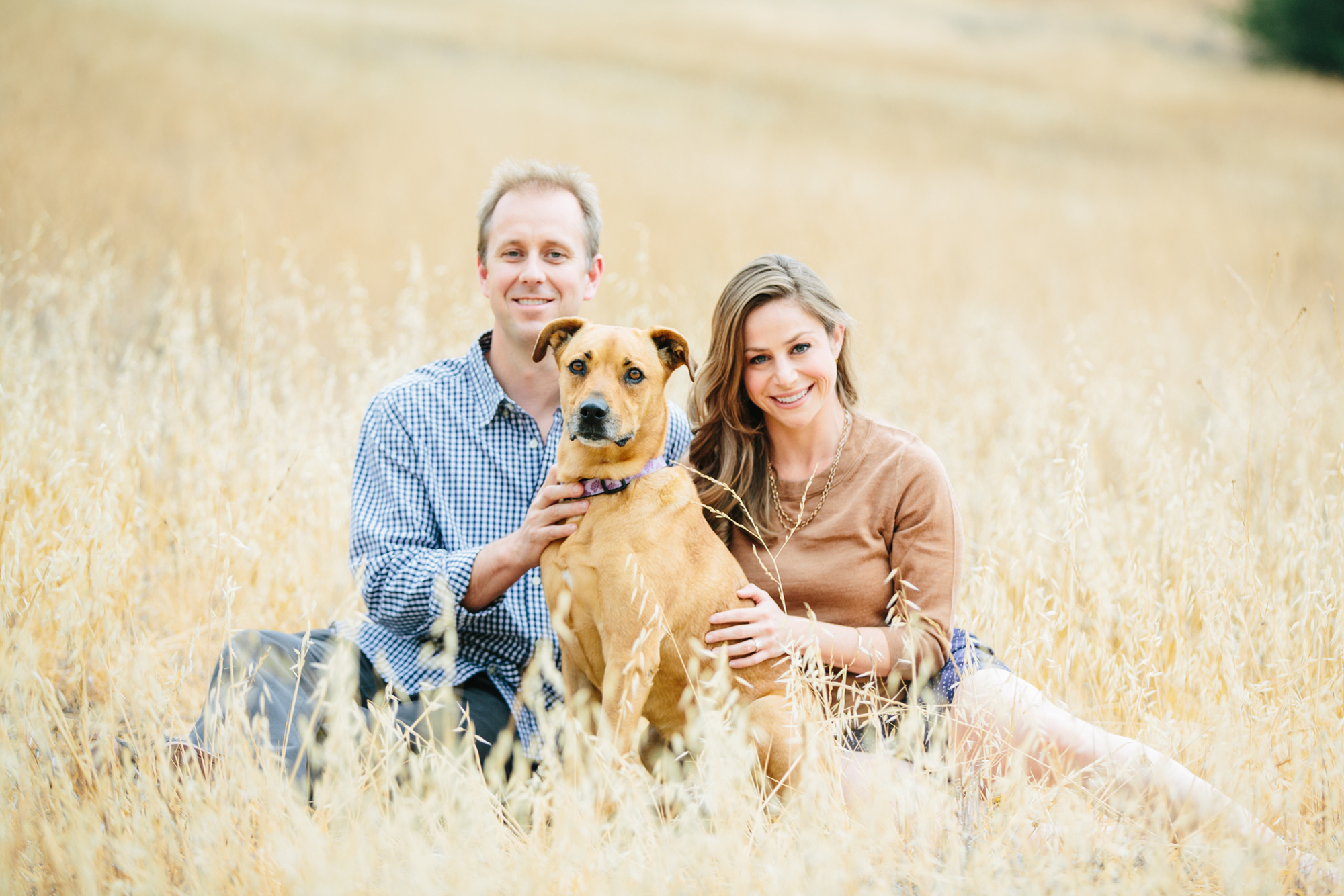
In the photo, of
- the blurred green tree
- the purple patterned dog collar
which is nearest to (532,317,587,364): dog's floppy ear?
the purple patterned dog collar

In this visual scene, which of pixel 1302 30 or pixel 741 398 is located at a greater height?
pixel 1302 30

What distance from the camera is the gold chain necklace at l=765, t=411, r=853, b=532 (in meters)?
3.08

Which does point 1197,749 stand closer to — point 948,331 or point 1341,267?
point 948,331

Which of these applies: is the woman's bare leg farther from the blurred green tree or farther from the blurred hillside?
the blurred green tree

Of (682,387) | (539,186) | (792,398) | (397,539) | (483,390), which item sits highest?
(539,186)

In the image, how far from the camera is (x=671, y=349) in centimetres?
318

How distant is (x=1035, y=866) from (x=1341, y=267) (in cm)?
984

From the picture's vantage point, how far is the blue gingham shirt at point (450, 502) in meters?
3.16

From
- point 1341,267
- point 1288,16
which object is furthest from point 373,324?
point 1288,16

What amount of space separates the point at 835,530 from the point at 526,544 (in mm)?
1031

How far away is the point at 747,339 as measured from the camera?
308cm

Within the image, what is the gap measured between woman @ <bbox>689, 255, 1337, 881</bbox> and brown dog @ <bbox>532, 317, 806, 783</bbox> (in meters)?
0.12

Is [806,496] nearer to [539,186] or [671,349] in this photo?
[671,349]

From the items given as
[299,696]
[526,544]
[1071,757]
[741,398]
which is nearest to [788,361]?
[741,398]
